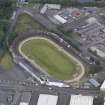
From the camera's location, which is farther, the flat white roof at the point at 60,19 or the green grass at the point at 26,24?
the flat white roof at the point at 60,19

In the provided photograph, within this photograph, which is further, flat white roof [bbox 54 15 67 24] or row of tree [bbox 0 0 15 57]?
flat white roof [bbox 54 15 67 24]

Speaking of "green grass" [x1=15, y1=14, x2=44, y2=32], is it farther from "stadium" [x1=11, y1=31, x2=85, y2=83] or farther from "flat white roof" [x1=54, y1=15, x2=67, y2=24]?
"flat white roof" [x1=54, y1=15, x2=67, y2=24]

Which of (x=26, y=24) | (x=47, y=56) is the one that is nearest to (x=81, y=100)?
(x=47, y=56)

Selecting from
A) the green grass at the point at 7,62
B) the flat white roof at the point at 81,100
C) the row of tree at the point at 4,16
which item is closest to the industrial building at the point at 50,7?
the row of tree at the point at 4,16

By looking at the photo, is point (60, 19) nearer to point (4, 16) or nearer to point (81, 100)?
point (4, 16)

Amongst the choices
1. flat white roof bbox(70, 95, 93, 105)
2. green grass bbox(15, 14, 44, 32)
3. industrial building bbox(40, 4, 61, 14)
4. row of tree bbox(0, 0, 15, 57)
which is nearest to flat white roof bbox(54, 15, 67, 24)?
industrial building bbox(40, 4, 61, 14)

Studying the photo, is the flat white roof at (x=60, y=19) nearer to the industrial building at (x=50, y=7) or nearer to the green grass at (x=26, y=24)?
the industrial building at (x=50, y=7)
